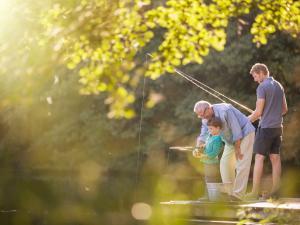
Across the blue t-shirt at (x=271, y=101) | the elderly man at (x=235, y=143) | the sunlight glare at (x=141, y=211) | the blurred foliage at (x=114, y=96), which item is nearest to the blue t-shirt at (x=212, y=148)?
the elderly man at (x=235, y=143)

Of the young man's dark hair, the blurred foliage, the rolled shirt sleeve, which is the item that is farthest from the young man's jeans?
the blurred foliage

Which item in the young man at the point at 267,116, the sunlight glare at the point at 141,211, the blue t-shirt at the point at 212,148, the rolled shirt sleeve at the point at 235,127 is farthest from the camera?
the sunlight glare at the point at 141,211

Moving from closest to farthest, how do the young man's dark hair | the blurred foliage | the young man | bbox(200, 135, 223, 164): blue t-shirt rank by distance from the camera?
the blurred foliage, the young man's dark hair, bbox(200, 135, 223, 164): blue t-shirt, the young man

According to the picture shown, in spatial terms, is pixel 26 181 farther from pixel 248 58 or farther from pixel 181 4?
pixel 181 4

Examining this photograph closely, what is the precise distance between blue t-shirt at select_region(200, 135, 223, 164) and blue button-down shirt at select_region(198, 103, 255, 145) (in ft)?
0.47

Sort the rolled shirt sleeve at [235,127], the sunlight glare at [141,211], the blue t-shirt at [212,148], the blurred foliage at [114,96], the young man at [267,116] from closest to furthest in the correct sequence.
→ the blurred foliage at [114,96] → the blue t-shirt at [212,148] → the rolled shirt sleeve at [235,127] → the young man at [267,116] → the sunlight glare at [141,211]

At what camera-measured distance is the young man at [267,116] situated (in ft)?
36.0

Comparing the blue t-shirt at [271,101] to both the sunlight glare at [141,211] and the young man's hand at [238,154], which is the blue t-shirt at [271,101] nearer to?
the young man's hand at [238,154]

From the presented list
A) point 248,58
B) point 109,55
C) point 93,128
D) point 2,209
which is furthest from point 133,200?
point 109,55

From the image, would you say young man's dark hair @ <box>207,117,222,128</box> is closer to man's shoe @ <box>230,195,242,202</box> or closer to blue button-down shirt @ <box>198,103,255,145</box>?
blue button-down shirt @ <box>198,103,255,145</box>

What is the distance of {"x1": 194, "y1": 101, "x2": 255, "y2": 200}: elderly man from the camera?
10789mm

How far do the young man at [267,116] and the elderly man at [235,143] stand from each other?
6.5 inches

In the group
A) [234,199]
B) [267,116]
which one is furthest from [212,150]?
[267,116]

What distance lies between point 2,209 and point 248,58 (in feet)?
34.7
